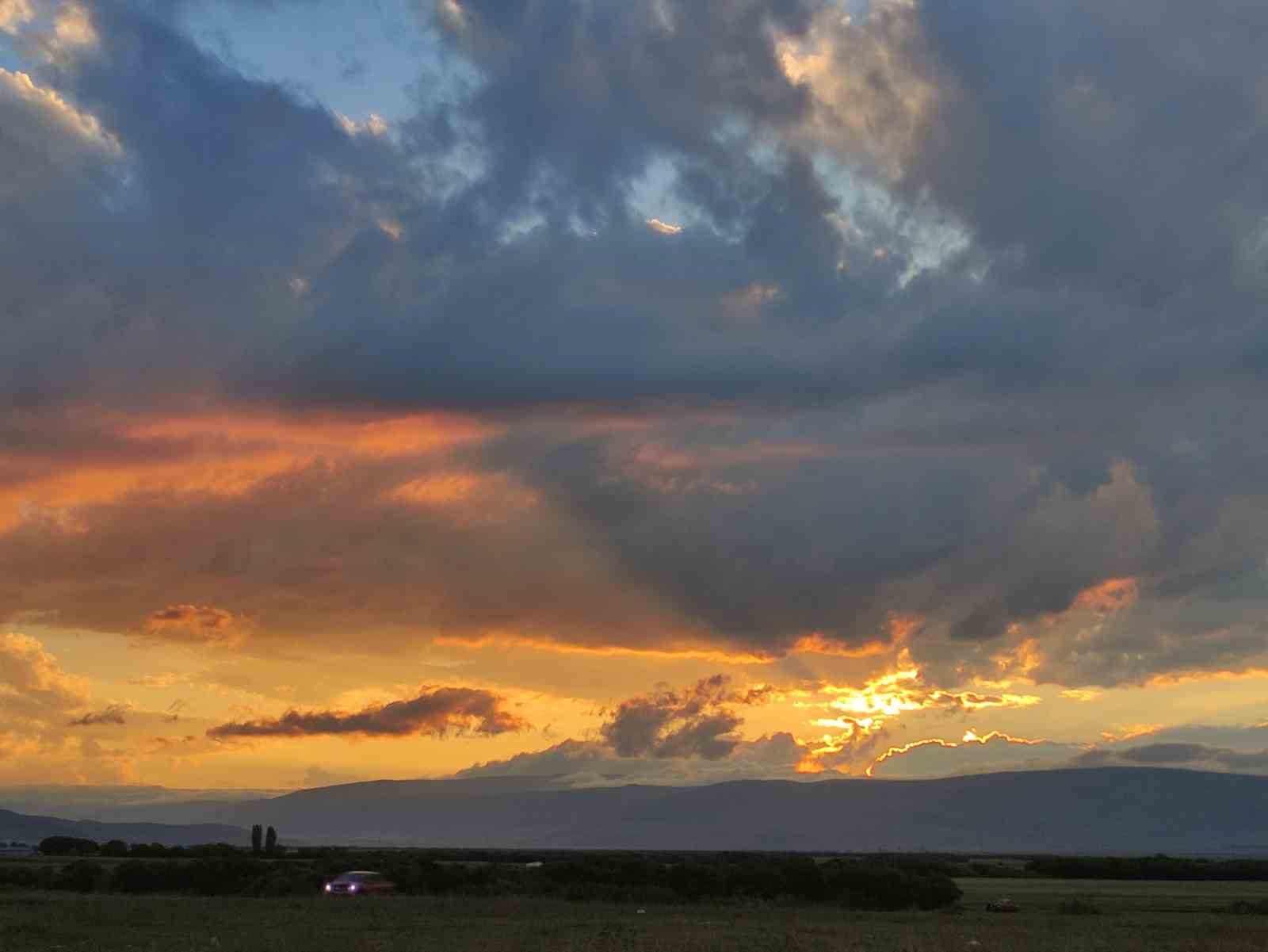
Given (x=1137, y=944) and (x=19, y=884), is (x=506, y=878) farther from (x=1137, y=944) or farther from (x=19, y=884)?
(x=1137, y=944)

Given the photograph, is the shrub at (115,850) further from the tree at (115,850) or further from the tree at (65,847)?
the tree at (65,847)

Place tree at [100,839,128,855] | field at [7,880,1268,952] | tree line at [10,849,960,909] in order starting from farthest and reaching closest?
tree at [100,839,128,855]
tree line at [10,849,960,909]
field at [7,880,1268,952]

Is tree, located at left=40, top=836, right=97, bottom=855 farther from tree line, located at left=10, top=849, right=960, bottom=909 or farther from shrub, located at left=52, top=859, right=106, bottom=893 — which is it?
tree line, located at left=10, top=849, right=960, bottom=909

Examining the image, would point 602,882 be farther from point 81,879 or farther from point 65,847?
point 65,847

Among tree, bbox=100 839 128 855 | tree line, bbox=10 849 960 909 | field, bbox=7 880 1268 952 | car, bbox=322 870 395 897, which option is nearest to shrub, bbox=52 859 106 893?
tree line, bbox=10 849 960 909

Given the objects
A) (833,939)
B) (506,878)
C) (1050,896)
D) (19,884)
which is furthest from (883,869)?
(19,884)

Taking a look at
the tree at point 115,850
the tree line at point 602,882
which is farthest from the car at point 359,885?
the tree at point 115,850

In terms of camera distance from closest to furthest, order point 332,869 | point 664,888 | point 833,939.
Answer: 1. point 833,939
2. point 664,888
3. point 332,869

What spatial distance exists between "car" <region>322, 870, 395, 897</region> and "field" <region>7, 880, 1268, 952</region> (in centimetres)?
357

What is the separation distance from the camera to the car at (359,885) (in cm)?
7038

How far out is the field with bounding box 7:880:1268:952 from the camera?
1626 inches

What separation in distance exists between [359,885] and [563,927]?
85.6 feet

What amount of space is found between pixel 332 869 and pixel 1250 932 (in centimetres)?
5897

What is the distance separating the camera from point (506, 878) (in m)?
80.9
